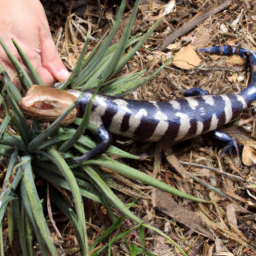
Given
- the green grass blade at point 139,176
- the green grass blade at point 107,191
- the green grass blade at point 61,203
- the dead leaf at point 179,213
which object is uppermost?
the green grass blade at point 139,176

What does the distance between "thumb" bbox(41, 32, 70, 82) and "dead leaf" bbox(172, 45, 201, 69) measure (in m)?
1.03

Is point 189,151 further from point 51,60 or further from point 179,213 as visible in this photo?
point 51,60

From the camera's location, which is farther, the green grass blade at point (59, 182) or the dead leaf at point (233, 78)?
the dead leaf at point (233, 78)

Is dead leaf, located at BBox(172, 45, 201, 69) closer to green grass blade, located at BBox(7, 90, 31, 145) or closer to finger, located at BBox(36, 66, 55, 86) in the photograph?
finger, located at BBox(36, 66, 55, 86)

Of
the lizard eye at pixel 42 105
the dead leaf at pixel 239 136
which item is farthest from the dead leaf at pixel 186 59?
the lizard eye at pixel 42 105

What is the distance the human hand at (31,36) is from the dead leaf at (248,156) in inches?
60.6

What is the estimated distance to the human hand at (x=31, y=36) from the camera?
2.07m

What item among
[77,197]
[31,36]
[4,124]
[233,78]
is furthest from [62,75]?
[233,78]

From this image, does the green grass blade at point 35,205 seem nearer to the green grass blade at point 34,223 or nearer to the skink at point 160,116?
the green grass blade at point 34,223

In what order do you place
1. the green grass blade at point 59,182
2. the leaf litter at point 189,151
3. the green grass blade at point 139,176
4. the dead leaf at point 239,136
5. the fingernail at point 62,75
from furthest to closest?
the dead leaf at point 239,136
the fingernail at point 62,75
the leaf litter at point 189,151
the green grass blade at point 59,182
the green grass blade at point 139,176

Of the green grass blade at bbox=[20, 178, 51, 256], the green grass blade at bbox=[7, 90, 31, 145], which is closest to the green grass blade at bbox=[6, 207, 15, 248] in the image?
the green grass blade at bbox=[20, 178, 51, 256]

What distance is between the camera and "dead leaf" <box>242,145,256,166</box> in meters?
2.33

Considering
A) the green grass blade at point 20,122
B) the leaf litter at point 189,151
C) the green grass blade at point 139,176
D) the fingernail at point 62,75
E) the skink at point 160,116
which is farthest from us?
the fingernail at point 62,75

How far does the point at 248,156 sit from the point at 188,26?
4.53ft
